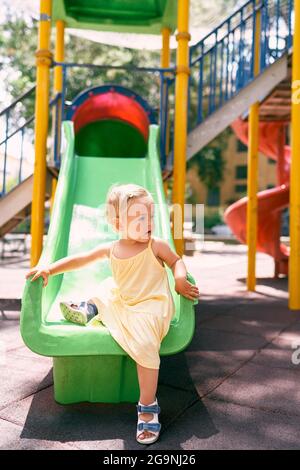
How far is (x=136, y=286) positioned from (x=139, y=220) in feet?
1.17

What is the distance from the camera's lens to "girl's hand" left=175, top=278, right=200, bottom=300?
2336 millimetres

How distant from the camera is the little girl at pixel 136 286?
7.33ft

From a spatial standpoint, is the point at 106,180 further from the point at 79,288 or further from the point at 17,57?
the point at 17,57

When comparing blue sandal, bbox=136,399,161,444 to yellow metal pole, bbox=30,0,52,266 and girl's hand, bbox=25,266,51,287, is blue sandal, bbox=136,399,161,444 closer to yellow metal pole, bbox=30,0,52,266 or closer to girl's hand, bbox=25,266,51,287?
girl's hand, bbox=25,266,51,287

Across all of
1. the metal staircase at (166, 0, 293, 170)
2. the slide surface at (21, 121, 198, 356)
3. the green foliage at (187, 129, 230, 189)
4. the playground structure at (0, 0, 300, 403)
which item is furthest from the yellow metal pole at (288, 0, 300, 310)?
the green foliage at (187, 129, 230, 189)

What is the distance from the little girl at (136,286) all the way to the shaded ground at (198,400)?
28 cm

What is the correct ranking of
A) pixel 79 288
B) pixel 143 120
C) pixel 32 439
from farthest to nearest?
pixel 143 120 < pixel 79 288 < pixel 32 439

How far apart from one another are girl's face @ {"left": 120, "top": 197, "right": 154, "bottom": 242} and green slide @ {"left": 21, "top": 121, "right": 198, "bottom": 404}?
1.12ft

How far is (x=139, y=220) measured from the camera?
2.41 metres

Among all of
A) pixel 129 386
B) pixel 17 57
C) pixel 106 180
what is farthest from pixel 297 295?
pixel 17 57

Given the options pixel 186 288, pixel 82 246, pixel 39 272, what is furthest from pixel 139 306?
pixel 82 246

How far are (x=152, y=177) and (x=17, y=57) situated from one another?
1670 centimetres

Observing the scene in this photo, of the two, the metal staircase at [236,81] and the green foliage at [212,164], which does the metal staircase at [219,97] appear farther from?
the green foliage at [212,164]
